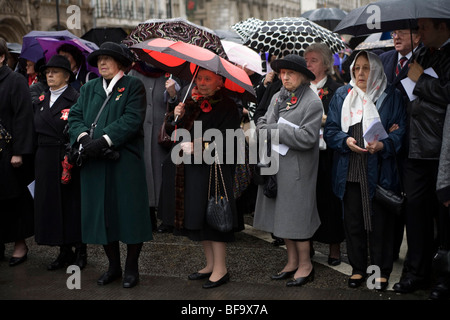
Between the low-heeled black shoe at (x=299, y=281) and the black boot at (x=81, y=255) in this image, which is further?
the black boot at (x=81, y=255)

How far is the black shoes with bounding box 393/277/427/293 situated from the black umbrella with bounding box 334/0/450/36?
2146mm

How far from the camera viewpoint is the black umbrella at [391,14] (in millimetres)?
4277

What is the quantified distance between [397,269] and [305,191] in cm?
133

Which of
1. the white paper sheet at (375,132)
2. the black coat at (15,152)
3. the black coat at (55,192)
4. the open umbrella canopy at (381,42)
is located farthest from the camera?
the open umbrella canopy at (381,42)

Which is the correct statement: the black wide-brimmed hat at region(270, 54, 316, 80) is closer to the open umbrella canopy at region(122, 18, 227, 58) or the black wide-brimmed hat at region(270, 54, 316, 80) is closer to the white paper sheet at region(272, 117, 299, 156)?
the white paper sheet at region(272, 117, 299, 156)

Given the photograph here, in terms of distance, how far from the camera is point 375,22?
462cm

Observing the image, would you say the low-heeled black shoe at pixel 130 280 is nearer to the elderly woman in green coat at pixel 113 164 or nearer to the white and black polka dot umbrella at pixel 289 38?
the elderly woman in green coat at pixel 113 164

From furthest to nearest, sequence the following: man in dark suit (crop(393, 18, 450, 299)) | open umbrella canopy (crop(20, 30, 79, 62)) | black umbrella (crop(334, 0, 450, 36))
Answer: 1. open umbrella canopy (crop(20, 30, 79, 62))
2. man in dark suit (crop(393, 18, 450, 299))
3. black umbrella (crop(334, 0, 450, 36))

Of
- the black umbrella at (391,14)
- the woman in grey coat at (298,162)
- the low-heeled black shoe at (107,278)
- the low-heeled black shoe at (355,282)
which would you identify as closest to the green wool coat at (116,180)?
Result: the low-heeled black shoe at (107,278)

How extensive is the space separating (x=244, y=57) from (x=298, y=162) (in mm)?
2263

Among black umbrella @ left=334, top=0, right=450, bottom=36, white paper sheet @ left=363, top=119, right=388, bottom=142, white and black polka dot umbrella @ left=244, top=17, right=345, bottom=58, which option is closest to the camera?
black umbrella @ left=334, top=0, right=450, bottom=36

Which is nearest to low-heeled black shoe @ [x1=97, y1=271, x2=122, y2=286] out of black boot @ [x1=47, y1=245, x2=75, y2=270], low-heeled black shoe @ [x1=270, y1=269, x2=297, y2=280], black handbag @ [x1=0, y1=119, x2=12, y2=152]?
black boot @ [x1=47, y1=245, x2=75, y2=270]

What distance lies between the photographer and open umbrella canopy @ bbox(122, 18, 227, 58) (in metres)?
5.31

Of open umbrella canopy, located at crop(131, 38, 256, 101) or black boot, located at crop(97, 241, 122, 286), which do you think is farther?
black boot, located at crop(97, 241, 122, 286)
